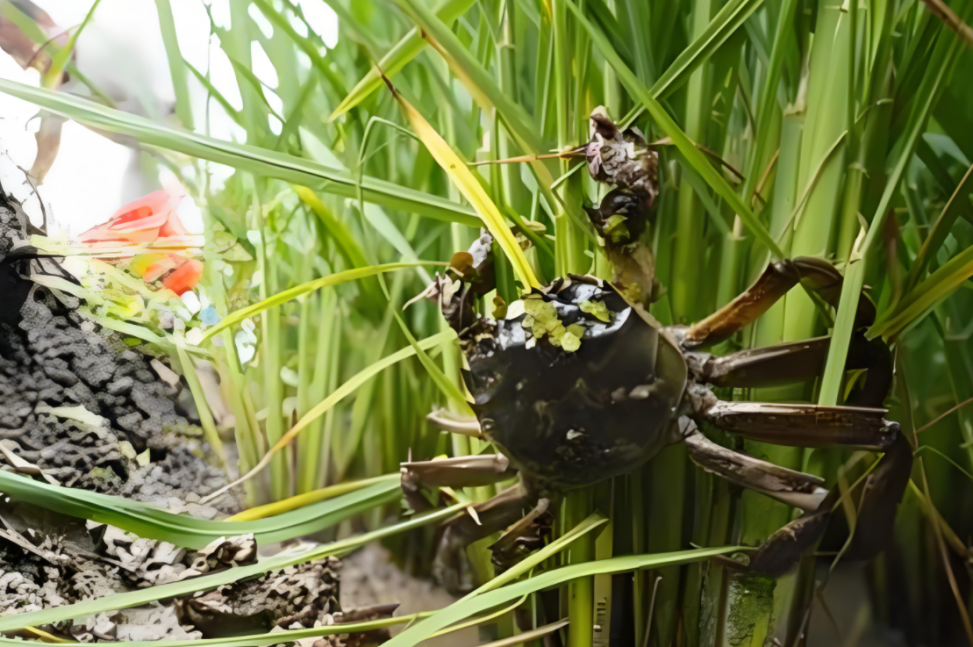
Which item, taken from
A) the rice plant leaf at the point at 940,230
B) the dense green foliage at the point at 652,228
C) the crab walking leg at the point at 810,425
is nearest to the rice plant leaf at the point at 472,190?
the dense green foliage at the point at 652,228

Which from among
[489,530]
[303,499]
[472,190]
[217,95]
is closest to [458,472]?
[489,530]

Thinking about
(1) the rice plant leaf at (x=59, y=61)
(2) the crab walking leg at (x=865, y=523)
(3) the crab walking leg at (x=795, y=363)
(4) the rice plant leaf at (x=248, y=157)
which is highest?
(1) the rice plant leaf at (x=59, y=61)

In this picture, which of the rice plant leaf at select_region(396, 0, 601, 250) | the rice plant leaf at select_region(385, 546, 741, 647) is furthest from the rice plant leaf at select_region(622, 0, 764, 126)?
the rice plant leaf at select_region(385, 546, 741, 647)

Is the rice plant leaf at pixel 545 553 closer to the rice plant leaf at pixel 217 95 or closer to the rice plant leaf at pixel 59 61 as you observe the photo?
the rice plant leaf at pixel 217 95

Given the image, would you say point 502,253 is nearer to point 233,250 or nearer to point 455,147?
point 455,147

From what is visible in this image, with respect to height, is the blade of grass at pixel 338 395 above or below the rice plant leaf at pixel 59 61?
below

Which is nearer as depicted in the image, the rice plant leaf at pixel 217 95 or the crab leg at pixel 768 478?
the crab leg at pixel 768 478
